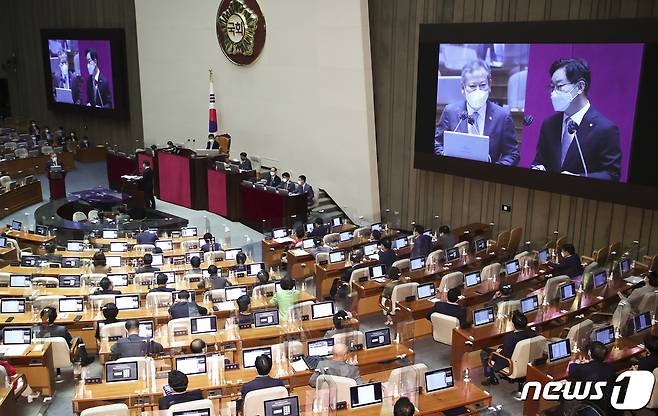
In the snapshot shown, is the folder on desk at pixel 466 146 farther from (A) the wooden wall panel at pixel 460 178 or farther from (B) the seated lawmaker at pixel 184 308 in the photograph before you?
(B) the seated lawmaker at pixel 184 308

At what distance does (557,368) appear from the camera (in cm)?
834

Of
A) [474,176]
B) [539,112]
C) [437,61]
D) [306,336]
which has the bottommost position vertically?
[306,336]

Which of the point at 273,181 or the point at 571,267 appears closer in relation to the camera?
the point at 571,267

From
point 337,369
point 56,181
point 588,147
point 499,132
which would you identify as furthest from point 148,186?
point 337,369

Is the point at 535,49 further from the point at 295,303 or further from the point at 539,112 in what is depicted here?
the point at 295,303

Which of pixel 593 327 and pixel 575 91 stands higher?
pixel 575 91

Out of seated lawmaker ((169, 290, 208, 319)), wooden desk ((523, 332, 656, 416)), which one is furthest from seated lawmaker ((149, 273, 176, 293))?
wooden desk ((523, 332, 656, 416))

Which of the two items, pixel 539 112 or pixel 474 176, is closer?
pixel 539 112

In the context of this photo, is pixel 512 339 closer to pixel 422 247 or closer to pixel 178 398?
pixel 178 398

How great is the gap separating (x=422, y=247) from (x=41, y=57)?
22.7 m

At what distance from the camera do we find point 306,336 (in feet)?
31.6

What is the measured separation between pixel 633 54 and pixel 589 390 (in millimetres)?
7489

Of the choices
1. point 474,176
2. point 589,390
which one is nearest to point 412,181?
point 474,176

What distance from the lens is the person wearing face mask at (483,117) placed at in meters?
14.7
